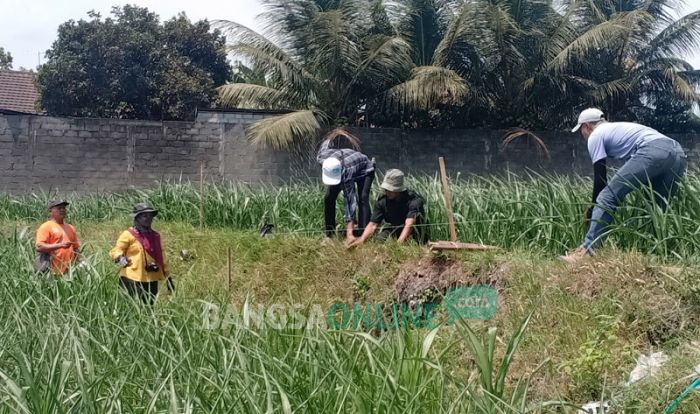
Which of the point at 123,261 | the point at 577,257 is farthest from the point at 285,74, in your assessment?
the point at 577,257

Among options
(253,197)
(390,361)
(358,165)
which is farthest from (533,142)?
(390,361)

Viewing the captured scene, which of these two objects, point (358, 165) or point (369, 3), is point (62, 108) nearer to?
point (369, 3)

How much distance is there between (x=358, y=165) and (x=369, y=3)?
957 centimetres

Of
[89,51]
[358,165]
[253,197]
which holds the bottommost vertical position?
[253,197]

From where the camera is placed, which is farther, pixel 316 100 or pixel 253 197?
pixel 316 100

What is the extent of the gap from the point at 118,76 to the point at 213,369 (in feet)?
69.0

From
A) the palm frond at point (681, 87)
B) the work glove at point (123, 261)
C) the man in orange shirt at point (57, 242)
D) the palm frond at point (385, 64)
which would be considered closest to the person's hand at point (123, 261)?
the work glove at point (123, 261)

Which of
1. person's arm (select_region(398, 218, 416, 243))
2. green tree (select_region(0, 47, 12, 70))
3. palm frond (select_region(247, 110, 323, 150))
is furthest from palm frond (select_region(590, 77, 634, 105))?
green tree (select_region(0, 47, 12, 70))

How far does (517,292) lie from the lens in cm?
534

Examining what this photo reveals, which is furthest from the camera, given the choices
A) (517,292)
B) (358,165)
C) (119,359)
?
(358,165)

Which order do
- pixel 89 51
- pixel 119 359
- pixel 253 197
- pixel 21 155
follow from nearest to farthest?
1. pixel 119 359
2. pixel 253 197
3. pixel 21 155
4. pixel 89 51

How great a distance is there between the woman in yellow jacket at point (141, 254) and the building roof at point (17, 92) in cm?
2004

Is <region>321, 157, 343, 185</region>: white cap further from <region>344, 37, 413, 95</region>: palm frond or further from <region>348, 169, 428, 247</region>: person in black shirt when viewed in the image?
<region>344, 37, 413, 95</region>: palm frond

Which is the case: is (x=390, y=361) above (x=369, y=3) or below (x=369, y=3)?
below
